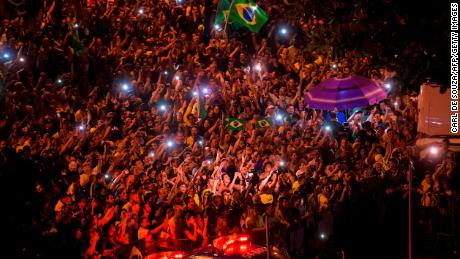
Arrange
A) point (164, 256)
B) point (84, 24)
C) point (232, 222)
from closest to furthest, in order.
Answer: point (164, 256) < point (232, 222) < point (84, 24)

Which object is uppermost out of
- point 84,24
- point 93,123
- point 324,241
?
point 84,24

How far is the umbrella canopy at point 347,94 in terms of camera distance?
11.7 m

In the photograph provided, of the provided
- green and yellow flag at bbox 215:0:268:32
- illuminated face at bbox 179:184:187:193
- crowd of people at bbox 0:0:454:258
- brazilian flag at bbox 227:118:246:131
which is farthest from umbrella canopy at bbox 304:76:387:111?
green and yellow flag at bbox 215:0:268:32

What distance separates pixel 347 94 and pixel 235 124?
302cm

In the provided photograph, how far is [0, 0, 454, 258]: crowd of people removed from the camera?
351 inches

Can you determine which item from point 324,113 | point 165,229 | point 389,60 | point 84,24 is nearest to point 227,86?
point 324,113

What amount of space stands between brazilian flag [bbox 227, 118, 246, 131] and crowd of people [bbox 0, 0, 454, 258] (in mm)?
144

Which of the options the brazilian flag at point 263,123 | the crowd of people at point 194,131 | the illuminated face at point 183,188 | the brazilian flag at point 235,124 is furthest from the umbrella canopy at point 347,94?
the illuminated face at point 183,188

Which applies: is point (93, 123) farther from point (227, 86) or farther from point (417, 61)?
point (417, 61)

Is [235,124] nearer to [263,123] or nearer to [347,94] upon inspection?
[263,123]

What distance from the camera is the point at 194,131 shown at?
43.2ft

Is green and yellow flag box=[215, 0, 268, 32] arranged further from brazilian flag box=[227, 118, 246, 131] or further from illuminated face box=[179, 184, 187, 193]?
illuminated face box=[179, 184, 187, 193]

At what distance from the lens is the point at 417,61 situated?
7359 millimetres

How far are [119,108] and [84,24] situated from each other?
369 cm
